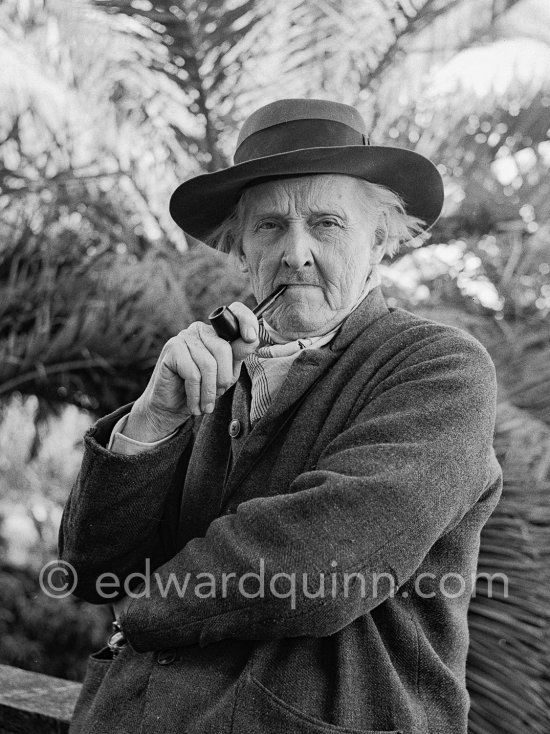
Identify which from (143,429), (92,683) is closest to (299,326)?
(143,429)

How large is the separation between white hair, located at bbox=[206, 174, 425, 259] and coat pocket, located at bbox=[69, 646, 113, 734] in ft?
2.96

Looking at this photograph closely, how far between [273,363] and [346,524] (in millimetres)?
476

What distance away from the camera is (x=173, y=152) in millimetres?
3928

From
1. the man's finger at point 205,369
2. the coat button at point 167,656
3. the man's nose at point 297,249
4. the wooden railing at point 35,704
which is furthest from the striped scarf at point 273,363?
the wooden railing at point 35,704

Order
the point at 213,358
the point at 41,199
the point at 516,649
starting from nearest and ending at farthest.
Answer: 1. the point at 213,358
2. the point at 516,649
3. the point at 41,199

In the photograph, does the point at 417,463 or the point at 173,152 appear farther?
the point at 173,152

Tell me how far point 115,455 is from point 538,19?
11.5 feet

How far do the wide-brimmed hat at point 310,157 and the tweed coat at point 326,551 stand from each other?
0.31 m

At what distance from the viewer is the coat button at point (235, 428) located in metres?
1.60

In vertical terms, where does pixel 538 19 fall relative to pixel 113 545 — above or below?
above

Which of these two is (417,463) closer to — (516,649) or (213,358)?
(213,358)

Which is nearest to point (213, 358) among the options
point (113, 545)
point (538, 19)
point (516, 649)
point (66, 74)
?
point (113, 545)

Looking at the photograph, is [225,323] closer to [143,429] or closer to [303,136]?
[143,429]

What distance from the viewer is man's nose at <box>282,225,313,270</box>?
5.13ft
